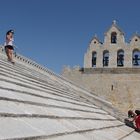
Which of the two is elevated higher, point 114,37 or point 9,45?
point 114,37

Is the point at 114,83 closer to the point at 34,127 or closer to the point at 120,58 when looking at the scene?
the point at 120,58

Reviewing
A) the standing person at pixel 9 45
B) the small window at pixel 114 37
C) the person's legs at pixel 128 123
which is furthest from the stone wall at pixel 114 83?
the standing person at pixel 9 45

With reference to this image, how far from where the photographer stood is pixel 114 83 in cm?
3344

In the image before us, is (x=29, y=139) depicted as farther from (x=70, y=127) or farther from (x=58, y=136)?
(x=70, y=127)

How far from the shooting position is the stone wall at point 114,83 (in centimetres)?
3244

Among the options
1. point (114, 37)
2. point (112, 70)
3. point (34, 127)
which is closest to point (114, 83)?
point (112, 70)

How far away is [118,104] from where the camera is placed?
32562mm

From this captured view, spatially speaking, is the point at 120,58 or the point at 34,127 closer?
the point at 34,127

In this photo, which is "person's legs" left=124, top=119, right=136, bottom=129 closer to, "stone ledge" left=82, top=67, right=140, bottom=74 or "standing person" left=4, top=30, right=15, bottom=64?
"standing person" left=4, top=30, right=15, bottom=64

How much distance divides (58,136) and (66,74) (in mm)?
30823

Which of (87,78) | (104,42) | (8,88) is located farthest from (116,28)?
(8,88)

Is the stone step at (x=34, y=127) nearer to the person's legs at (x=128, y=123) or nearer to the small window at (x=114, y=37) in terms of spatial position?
the person's legs at (x=128, y=123)

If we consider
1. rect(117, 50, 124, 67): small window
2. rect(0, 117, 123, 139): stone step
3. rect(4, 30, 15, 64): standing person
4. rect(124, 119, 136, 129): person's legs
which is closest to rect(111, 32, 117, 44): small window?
rect(117, 50, 124, 67): small window

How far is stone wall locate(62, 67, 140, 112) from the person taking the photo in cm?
3244
